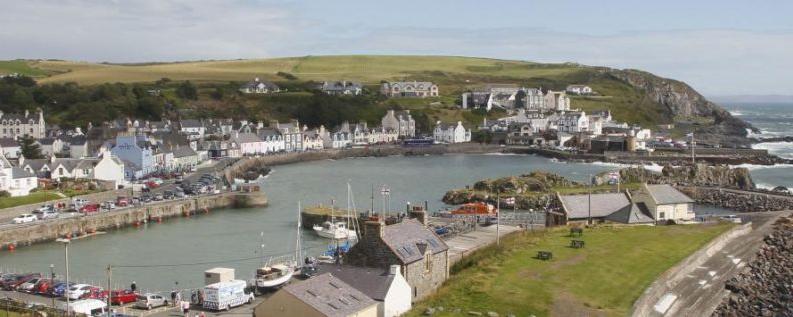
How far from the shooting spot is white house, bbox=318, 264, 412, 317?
71.8 feet

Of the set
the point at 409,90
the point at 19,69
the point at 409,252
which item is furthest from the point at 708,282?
the point at 19,69

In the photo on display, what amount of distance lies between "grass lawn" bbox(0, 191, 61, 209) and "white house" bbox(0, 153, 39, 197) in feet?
2.40

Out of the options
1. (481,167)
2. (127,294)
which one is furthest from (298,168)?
(127,294)

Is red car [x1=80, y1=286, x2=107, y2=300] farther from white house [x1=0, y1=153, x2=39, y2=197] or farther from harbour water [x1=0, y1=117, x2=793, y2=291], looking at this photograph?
white house [x1=0, y1=153, x2=39, y2=197]

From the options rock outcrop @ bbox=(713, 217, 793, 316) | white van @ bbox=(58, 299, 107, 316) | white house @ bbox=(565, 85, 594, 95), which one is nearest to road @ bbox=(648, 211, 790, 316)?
rock outcrop @ bbox=(713, 217, 793, 316)

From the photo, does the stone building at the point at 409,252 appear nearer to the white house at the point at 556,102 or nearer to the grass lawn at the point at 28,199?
the grass lawn at the point at 28,199

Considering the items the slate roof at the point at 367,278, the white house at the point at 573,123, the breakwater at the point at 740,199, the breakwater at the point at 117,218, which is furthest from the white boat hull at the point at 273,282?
→ the white house at the point at 573,123

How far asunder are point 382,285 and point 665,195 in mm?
21027

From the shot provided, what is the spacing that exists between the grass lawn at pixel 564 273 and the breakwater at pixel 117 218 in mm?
21778

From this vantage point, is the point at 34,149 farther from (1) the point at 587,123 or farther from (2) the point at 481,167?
(1) the point at 587,123

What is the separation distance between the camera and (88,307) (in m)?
23.8

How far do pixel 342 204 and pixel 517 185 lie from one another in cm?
1142

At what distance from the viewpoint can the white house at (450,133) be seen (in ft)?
363

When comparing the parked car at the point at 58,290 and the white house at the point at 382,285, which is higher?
the white house at the point at 382,285
